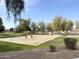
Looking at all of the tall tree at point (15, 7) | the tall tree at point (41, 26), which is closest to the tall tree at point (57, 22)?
the tall tree at point (41, 26)

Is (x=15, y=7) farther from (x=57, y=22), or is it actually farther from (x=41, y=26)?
(x=41, y=26)

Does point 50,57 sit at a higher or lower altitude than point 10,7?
lower

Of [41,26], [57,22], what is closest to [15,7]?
[57,22]

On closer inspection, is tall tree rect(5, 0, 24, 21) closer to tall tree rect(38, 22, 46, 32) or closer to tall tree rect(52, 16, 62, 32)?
tall tree rect(52, 16, 62, 32)

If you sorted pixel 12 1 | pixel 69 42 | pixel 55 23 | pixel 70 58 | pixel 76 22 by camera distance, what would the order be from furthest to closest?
pixel 76 22
pixel 55 23
pixel 69 42
pixel 70 58
pixel 12 1

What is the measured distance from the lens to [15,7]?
9367 mm

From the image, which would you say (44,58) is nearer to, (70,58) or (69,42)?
(70,58)

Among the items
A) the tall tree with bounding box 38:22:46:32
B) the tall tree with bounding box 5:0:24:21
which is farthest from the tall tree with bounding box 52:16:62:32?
the tall tree with bounding box 5:0:24:21

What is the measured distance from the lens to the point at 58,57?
39.2 ft

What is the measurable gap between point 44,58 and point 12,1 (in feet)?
14.0

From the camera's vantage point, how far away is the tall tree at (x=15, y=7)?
9.23m

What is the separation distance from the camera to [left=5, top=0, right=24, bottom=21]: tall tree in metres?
9.23

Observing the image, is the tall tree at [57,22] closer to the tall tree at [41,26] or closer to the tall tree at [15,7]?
the tall tree at [41,26]

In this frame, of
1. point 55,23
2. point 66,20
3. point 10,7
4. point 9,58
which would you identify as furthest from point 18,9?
point 66,20
